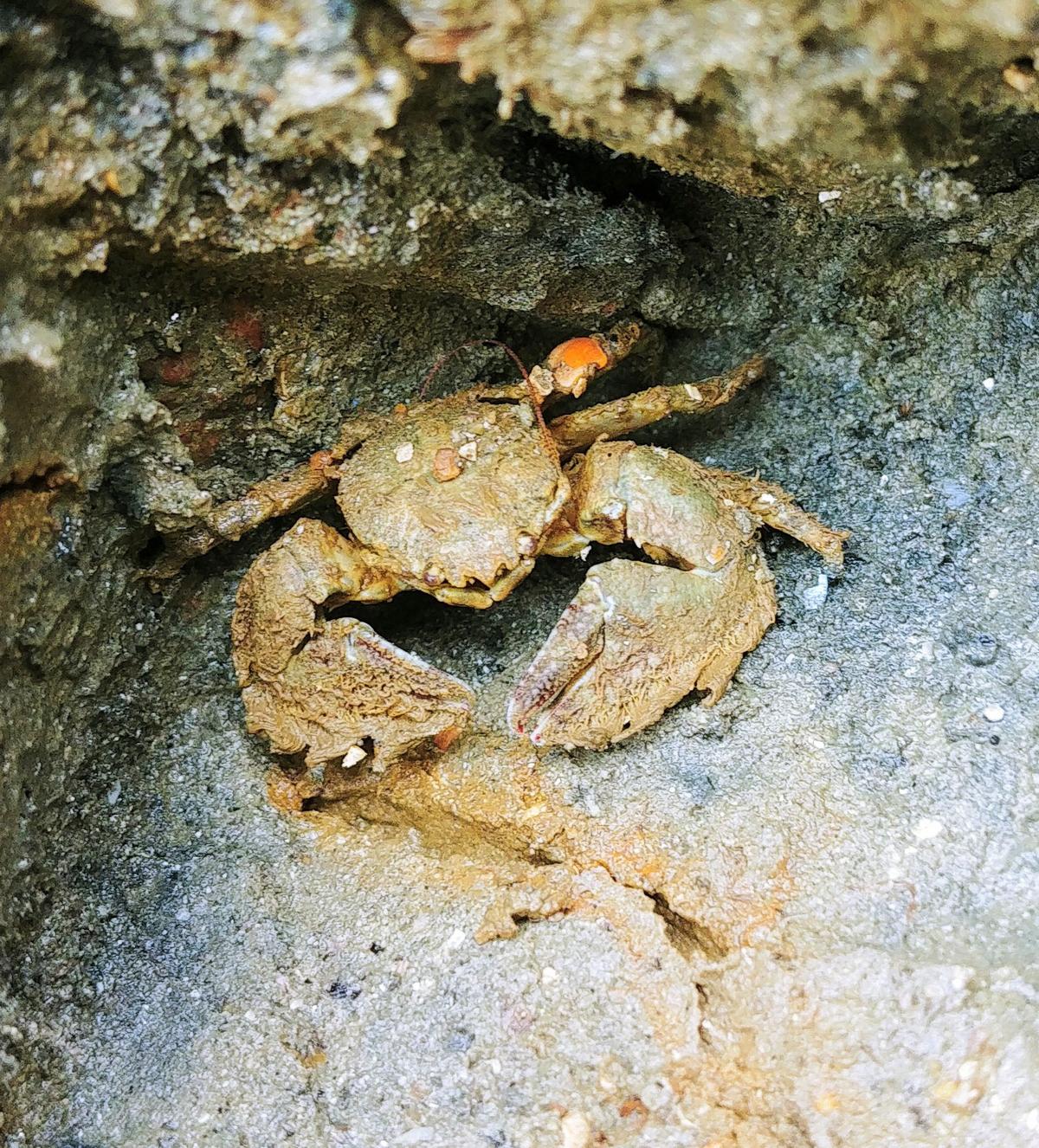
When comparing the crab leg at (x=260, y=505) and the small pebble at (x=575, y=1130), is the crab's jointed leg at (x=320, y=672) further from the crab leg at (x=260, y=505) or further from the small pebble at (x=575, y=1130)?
the small pebble at (x=575, y=1130)

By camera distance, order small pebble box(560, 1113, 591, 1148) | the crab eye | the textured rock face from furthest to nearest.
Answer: the crab eye < small pebble box(560, 1113, 591, 1148) < the textured rock face

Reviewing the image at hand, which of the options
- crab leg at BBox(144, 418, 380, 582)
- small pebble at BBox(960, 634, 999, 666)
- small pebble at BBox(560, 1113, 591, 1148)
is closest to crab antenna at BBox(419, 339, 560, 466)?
crab leg at BBox(144, 418, 380, 582)

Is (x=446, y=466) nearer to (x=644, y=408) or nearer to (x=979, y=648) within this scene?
(x=644, y=408)

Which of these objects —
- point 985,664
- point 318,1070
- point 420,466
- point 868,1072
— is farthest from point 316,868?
point 985,664

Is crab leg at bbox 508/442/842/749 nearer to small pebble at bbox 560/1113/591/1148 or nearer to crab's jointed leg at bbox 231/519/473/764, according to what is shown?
crab's jointed leg at bbox 231/519/473/764

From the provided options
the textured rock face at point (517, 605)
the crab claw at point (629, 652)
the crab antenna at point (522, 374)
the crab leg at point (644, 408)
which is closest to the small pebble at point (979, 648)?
the textured rock face at point (517, 605)
